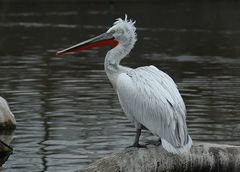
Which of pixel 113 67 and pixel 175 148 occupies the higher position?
pixel 113 67

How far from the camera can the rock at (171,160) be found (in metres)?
7.68

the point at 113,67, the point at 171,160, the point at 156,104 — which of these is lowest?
the point at 171,160

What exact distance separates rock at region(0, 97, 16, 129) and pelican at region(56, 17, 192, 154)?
12.3ft

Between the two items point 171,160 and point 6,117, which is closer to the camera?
point 171,160

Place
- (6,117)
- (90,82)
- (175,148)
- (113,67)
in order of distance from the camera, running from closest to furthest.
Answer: (175,148), (113,67), (6,117), (90,82)

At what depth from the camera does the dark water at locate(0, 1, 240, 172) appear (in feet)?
35.9

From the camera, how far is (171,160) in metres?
8.04

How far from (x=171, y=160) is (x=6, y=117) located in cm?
442

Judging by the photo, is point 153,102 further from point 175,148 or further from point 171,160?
point 171,160

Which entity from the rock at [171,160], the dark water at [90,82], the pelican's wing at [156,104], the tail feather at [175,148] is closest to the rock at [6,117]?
the dark water at [90,82]

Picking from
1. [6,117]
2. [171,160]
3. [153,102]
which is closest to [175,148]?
[171,160]

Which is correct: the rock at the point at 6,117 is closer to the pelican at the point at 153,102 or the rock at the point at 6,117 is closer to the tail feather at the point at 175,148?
the pelican at the point at 153,102

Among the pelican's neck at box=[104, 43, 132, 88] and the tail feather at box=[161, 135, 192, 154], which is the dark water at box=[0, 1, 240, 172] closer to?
the pelican's neck at box=[104, 43, 132, 88]

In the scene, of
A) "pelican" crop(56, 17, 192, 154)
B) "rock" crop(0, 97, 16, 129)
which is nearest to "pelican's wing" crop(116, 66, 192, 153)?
"pelican" crop(56, 17, 192, 154)
